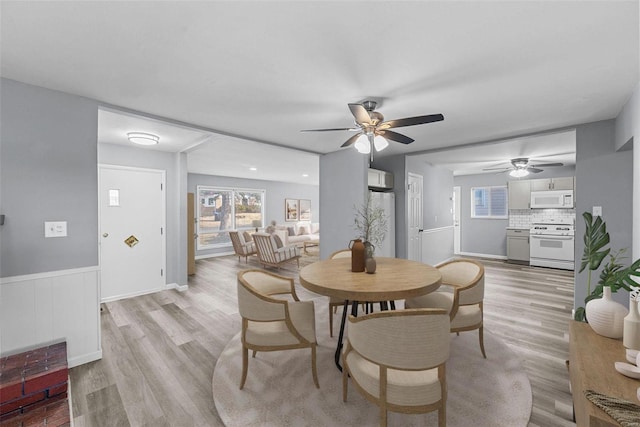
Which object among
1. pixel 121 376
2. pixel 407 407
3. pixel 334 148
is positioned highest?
pixel 334 148

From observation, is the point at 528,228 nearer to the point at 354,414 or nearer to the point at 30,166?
the point at 354,414

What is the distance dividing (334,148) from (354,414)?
3637 mm

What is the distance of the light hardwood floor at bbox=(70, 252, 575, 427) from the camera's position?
189cm

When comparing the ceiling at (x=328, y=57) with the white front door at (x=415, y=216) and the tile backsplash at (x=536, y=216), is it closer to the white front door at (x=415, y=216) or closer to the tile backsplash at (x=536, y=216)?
the white front door at (x=415, y=216)

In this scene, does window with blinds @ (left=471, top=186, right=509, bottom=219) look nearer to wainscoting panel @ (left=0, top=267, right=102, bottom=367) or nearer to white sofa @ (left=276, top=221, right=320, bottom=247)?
white sofa @ (left=276, top=221, right=320, bottom=247)

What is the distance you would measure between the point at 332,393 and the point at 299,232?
766 centimetres

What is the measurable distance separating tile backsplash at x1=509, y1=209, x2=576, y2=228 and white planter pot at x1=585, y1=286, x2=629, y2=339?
5158mm

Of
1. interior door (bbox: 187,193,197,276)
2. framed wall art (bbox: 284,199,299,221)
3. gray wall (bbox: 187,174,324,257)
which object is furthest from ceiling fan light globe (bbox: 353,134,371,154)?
framed wall art (bbox: 284,199,299,221)

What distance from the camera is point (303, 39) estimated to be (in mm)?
1649

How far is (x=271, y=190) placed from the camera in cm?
952

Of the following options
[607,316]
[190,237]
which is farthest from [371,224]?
[190,237]

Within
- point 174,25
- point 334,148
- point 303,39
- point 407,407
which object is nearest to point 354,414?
point 407,407

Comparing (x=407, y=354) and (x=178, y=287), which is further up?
(x=407, y=354)

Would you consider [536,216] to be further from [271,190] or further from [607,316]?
[271,190]
